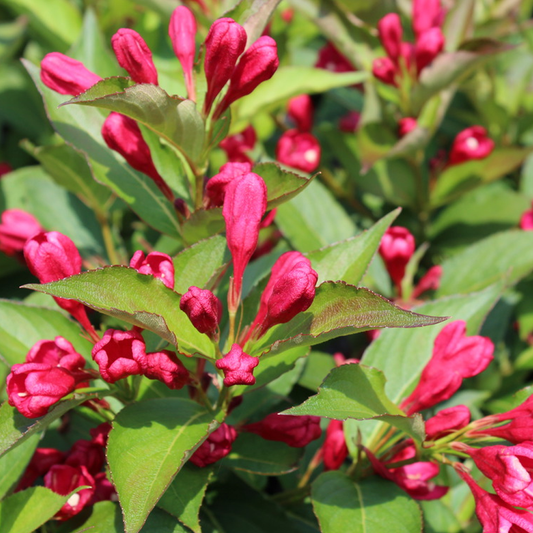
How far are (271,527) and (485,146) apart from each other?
49.9 inches

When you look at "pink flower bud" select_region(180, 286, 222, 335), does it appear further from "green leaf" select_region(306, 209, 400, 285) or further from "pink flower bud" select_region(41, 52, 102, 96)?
"pink flower bud" select_region(41, 52, 102, 96)

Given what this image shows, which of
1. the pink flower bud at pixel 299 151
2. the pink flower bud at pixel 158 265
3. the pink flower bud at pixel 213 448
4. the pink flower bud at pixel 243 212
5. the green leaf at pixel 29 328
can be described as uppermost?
the pink flower bud at pixel 243 212

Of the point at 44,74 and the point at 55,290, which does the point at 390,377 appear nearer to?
the point at 55,290

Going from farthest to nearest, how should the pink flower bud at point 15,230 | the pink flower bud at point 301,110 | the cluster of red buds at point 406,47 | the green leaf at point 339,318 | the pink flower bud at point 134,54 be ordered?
1. the pink flower bud at point 301,110
2. the cluster of red buds at point 406,47
3. the pink flower bud at point 15,230
4. the pink flower bud at point 134,54
5. the green leaf at point 339,318

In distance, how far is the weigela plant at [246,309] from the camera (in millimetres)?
955

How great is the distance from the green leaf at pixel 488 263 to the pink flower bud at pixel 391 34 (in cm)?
60

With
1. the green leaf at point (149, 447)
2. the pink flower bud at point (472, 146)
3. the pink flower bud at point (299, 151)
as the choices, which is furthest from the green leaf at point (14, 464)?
the pink flower bud at point (472, 146)

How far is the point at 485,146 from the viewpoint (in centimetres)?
190

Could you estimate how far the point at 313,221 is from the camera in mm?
1771

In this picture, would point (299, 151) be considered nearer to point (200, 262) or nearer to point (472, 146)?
point (472, 146)

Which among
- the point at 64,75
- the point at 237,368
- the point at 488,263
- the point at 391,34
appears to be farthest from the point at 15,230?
the point at 488,263

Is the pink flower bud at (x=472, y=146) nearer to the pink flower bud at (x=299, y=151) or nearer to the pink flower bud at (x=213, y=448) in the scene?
the pink flower bud at (x=299, y=151)

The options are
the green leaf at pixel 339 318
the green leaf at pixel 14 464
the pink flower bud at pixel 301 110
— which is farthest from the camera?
the pink flower bud at pixel 301 110

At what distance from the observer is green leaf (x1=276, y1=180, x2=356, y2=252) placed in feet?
5.52
